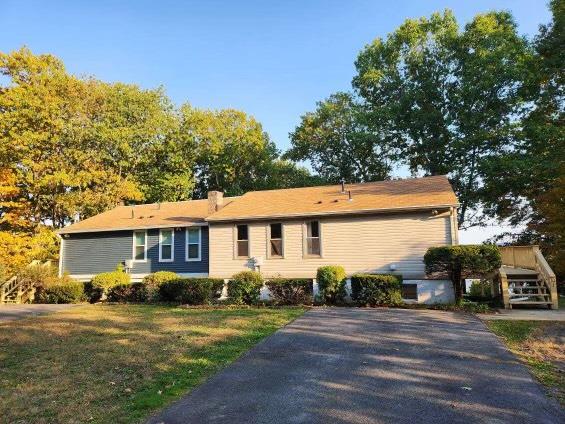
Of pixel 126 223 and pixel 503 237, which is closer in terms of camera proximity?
pixel 126 223

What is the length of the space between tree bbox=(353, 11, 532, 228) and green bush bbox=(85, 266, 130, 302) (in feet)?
65.6

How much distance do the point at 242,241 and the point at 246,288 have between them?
3.27 metres

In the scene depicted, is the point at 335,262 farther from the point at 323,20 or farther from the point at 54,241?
the point at 54,241

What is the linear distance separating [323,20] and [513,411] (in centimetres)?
1423

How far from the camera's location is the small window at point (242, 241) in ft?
58.3

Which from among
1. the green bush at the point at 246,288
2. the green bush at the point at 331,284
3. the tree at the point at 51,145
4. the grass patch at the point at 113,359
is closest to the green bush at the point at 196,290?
the green bush at the point at 246,288

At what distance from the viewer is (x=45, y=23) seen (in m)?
13.8

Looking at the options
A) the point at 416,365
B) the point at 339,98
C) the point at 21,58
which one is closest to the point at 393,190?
the point at 416,365

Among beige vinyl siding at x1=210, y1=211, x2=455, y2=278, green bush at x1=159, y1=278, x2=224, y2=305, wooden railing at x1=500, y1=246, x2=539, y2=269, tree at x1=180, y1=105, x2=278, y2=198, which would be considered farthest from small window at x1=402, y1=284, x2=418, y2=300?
tree at x1=180, y1=105, x2=278, y2=198

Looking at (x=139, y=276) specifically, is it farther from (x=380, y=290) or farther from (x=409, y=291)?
(x=409, y=291)

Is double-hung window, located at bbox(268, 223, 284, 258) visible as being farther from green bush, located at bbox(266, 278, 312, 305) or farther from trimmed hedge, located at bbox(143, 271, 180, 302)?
trimmed hedge, located at bbox(143, 271, 180, 302)

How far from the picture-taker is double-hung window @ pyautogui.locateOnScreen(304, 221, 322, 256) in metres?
16.8

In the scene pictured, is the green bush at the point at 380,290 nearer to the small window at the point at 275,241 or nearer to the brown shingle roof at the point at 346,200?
the brown shingle roof at the point at 346,200

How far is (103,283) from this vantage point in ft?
58.6
